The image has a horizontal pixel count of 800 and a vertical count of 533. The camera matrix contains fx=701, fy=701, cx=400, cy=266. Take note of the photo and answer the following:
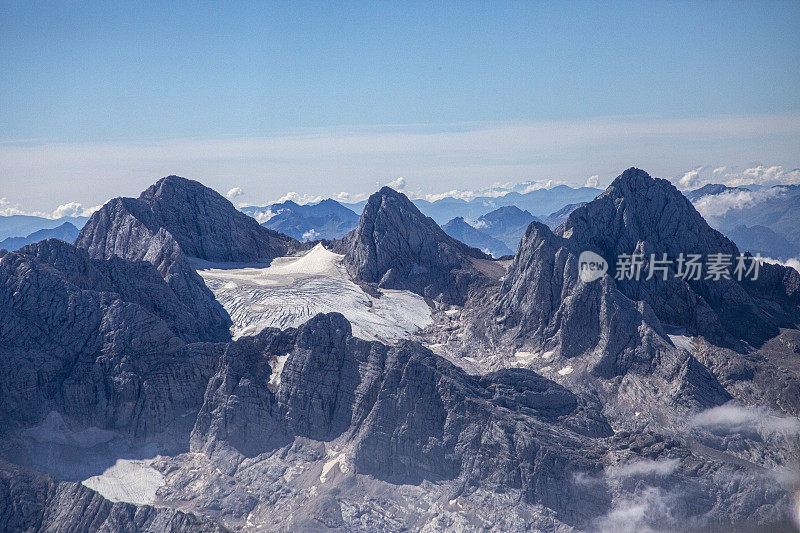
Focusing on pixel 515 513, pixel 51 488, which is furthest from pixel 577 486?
pixel 51 488

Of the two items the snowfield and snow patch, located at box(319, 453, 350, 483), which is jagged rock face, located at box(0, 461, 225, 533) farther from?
the snowfield

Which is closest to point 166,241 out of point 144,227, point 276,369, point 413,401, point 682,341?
point 144,227

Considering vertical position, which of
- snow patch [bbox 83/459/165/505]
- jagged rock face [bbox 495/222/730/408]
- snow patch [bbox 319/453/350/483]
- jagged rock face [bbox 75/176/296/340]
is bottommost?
snow patch [bbox 83/459/165/505]

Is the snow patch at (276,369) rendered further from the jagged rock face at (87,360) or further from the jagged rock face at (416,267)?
the jagged rock face at (416,267)

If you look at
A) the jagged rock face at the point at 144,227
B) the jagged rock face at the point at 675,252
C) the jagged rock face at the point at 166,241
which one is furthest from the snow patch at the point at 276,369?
the jagged rock face at the point at 675,252

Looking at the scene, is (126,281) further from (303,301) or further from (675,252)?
(675,252)

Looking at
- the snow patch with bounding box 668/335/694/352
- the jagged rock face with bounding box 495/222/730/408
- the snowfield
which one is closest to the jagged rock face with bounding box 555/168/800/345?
the snow patch with bounding box 668/335/694/352
